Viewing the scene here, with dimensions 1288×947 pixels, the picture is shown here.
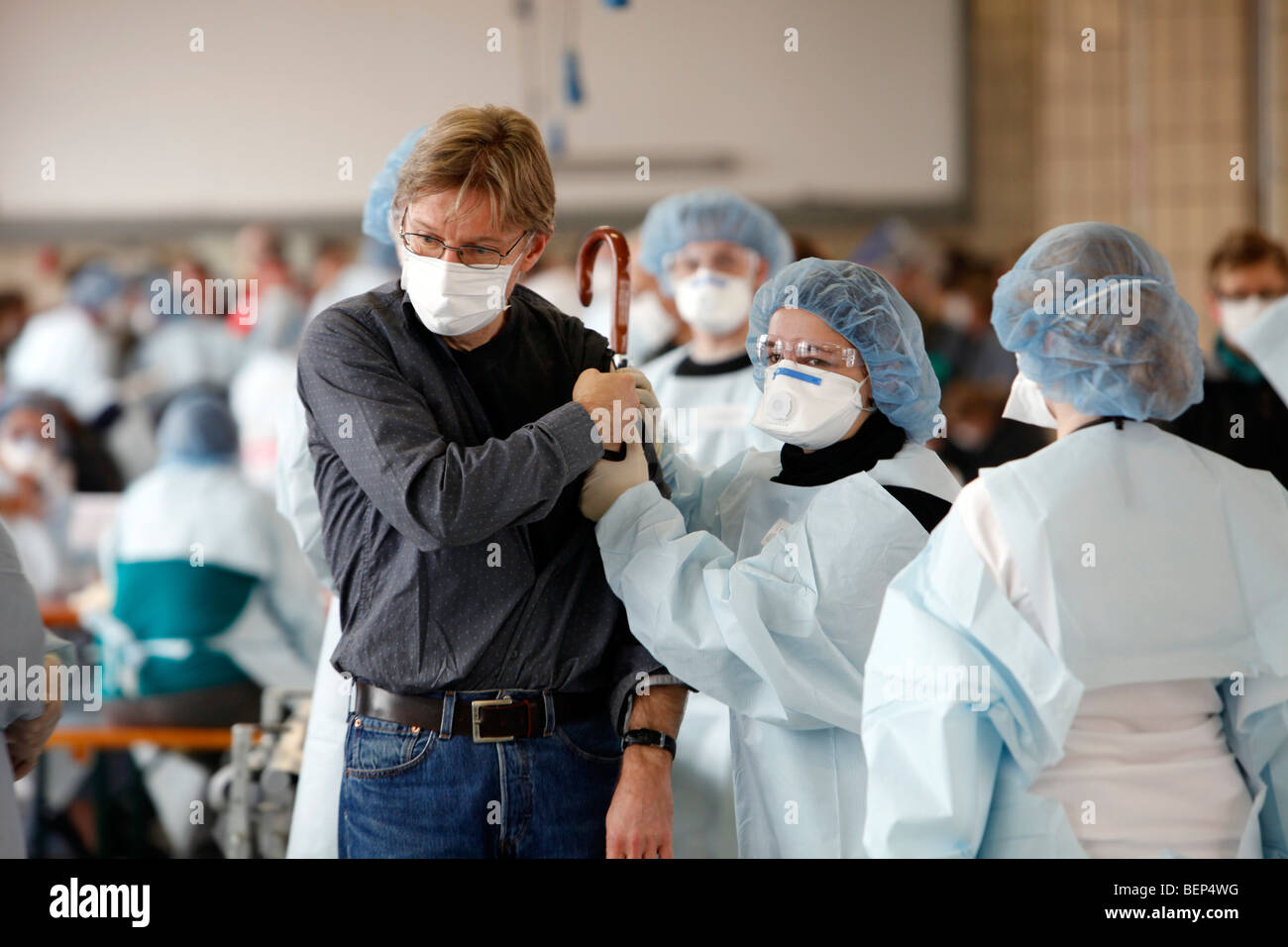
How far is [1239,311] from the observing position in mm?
3863

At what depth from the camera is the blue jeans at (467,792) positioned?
5.46 feet

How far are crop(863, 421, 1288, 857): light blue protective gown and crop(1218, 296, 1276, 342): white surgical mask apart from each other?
2506 mm

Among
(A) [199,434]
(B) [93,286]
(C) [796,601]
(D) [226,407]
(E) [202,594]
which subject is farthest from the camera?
(B) [93,286]

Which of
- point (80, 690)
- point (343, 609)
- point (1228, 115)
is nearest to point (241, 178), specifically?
point (80, 690)

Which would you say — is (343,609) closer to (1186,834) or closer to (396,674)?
(396,674)

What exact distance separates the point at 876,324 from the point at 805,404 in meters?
0.16

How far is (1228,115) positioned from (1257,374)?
12.7 ft

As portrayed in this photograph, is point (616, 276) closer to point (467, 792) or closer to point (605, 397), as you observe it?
point (605, 397)

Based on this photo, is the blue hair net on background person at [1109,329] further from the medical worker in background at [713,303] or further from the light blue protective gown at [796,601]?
the medical worker in background at [713,303]

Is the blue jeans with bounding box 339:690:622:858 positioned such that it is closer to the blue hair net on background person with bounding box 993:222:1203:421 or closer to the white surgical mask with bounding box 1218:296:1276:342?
the blue hair net on background person with bounding box 993:222:1203:421

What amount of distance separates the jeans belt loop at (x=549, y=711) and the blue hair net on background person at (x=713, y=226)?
1.88 metres

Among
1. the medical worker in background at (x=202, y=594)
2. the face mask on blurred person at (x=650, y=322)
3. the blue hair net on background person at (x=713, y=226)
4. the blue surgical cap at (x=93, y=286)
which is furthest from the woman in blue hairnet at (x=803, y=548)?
the blue surgical cap at (x=93, y=286)

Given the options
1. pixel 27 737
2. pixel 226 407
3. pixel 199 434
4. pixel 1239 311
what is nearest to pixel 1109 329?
pixel 27 737

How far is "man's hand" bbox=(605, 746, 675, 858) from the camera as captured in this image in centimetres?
170
